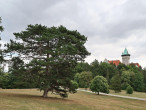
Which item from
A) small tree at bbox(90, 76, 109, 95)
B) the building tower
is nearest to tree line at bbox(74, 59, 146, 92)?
small tree at bbox(90, 76, 109, 95)

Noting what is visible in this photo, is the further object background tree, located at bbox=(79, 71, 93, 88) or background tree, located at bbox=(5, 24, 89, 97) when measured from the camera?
background tree, located at bbox=(79, 71, 93, 88)

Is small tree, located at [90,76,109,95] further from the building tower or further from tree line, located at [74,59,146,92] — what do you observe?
the building tower

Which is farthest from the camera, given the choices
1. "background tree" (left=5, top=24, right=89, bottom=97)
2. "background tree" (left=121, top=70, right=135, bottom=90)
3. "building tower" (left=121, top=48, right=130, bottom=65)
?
"building tower" (left=121, top=48, right=130, bottom=65)

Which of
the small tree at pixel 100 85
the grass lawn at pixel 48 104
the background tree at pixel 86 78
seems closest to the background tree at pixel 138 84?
the background tree at pixel 86 78

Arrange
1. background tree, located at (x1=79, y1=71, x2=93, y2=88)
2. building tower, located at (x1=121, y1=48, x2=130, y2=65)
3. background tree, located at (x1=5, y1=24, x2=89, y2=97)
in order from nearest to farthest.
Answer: background tree, located at (x1=5, y1=24, x2=89, y2=97) → background tree, located at (x1=79, y1=71, x2=93, y2=88) → building tower, located at (x1=121, y1=48, x2=130, y2=65)

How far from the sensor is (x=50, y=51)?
19125mm

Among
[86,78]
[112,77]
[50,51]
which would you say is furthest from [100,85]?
[50,51]

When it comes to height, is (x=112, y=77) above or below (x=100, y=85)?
above

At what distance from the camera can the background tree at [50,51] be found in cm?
1933

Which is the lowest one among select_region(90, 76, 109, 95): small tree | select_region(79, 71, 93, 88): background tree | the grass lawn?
the grass lawn

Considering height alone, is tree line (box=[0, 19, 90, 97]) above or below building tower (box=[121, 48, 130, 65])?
below

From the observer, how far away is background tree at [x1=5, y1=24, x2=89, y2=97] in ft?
63.4

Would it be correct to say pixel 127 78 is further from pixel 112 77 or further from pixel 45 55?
pixel 45 55

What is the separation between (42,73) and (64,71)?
3.00m
